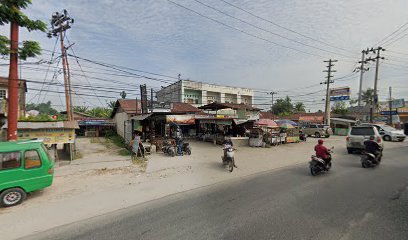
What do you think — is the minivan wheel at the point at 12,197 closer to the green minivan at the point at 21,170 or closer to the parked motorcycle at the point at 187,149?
the green minivan at the point at 21,170

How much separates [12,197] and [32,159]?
43.2 inches

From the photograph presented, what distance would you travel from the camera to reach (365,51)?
32.3m

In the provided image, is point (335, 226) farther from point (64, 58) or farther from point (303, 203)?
point (64, 58)

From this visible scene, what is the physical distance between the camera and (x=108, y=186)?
745cm

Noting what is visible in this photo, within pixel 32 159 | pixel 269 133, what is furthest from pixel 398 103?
pixel 32 159

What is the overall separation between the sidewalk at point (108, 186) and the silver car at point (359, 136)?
4731mm

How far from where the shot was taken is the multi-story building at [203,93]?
126 ft

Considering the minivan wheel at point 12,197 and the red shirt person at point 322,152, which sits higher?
the red shirt person at point 322,152

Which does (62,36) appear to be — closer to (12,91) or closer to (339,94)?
(12,91)

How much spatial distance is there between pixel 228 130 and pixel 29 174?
20.6 m

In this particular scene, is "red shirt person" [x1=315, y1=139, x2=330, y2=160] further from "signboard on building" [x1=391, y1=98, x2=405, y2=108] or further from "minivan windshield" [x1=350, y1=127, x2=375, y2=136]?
"signboard on building" [x1=391, y1=98, x2=405, y2=108]

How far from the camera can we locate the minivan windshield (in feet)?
40.1

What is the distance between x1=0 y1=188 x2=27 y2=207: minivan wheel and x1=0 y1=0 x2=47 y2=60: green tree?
477 centimetres

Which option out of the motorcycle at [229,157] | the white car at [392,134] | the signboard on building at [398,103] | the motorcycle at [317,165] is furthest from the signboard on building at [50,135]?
the signboard on building at [398,103]
